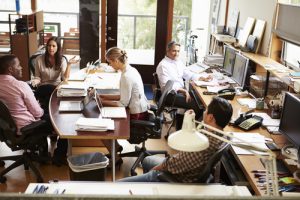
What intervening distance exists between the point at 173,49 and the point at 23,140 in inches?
93.4

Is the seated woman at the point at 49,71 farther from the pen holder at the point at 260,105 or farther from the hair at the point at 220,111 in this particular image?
the hair at the point at 220,111

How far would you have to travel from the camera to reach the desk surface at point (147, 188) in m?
2.18

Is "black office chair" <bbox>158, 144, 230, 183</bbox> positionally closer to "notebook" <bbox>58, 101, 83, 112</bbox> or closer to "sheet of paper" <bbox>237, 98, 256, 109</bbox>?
"notebook" <bbox>58, 101, 83, 112</bbox>

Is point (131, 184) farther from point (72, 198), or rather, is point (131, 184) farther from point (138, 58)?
point (138, 58)

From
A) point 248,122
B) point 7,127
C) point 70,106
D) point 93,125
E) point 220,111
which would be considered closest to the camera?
point 220,111

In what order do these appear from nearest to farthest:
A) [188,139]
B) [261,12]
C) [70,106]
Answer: [188,139]
[70,106]
[261,12]

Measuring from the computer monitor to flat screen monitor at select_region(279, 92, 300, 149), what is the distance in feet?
6.38

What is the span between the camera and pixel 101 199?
0.69 metres

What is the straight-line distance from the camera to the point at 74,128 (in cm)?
319

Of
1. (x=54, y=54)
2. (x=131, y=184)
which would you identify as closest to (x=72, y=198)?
(x=131, y=184)

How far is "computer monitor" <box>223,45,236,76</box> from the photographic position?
4.91 m

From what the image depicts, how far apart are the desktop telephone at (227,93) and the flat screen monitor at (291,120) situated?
122 centimetres

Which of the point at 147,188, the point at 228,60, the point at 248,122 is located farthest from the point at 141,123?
the point at 228,60

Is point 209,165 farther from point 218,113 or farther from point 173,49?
point 173,49
